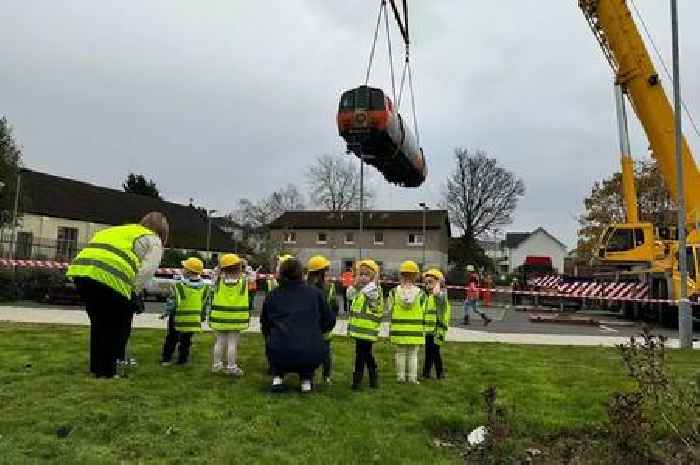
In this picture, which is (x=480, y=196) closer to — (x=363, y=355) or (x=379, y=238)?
(x=379, y=238)

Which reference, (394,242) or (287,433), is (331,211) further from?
(287,433)

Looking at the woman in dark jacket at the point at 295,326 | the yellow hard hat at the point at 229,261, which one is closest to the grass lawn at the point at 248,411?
the woman in dark jacket at the point at 295,326

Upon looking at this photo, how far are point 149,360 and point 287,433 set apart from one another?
4.04 meters

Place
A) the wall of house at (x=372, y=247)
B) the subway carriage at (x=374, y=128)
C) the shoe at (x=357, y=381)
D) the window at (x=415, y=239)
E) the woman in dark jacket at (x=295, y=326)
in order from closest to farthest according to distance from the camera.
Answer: the woman in dark jacket at (x=295, y=326) → the shoe at (x=357, y=381) → the subway carriage at (x=374, y=128) → the wall of house at (x=372, y=247) → the window at (x=415, y=239)

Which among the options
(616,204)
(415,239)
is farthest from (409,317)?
(415,239)

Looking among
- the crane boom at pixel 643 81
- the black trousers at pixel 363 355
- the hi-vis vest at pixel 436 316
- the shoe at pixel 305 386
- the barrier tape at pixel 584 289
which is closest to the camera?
the shoe at pixel 305 386

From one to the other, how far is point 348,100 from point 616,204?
116 ft

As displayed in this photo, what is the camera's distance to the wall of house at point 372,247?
6725cm

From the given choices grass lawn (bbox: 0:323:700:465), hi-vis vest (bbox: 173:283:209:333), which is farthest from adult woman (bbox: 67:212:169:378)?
hi-vis vest (bbox: 173:283:209:333)

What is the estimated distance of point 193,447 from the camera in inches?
214

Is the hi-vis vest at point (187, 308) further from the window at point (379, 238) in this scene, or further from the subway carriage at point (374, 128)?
the window at point (379, 238)

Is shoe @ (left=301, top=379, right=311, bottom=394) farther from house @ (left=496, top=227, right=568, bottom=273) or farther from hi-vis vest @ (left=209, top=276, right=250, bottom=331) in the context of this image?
house @ (left=496, top=227, right=568, bottom=273)

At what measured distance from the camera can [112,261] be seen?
7.20 meters

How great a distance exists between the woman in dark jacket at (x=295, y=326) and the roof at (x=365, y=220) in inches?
2354
